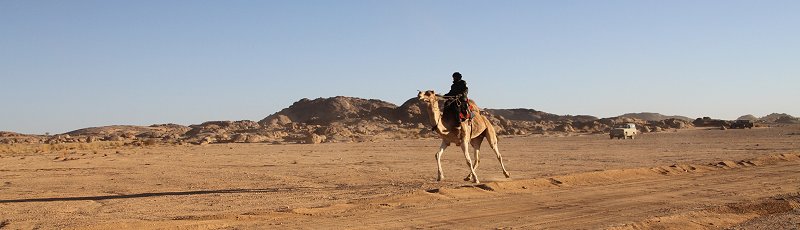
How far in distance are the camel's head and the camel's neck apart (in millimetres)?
74

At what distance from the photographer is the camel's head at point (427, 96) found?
1549 centimetres

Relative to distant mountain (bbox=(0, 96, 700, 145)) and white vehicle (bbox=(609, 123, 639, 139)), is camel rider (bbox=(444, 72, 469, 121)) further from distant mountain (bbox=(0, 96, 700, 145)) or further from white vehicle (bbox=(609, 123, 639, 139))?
white vehicle (bbox=(609, 123, 639, 139))

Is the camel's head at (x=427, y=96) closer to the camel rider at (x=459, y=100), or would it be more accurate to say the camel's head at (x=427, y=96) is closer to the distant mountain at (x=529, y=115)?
the camel rider at (x=459, y=100)

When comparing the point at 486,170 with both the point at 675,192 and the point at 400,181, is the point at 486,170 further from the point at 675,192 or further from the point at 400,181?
the point at 675,192

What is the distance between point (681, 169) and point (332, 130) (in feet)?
152

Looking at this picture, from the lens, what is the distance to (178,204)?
12812 mm

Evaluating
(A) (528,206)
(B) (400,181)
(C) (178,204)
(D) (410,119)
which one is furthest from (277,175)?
(D) (410,119)

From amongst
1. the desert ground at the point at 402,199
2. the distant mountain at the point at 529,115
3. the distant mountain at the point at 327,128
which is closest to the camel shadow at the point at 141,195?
the desert ground at the point at 402,199

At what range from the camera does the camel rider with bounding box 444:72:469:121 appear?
657 inches

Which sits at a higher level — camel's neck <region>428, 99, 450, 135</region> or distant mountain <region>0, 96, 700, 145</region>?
distant mountain <region>0, 96, 700, 145</region>

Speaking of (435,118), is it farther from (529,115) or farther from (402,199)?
(529,115)

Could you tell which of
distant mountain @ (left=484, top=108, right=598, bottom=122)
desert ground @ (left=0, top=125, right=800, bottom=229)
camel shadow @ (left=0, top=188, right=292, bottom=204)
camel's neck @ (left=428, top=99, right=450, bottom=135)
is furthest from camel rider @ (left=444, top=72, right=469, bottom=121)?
distant mountain @ (left=484, top=108, right=598, bottom=122)

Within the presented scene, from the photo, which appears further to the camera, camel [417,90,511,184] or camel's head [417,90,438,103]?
camel [417,90,511,184]

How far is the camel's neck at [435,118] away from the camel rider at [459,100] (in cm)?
44
